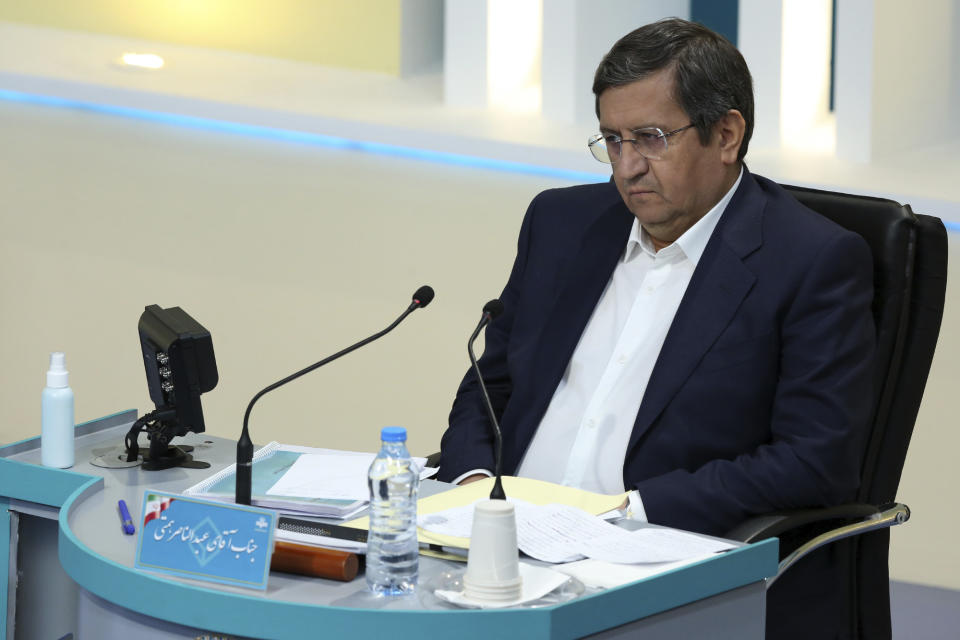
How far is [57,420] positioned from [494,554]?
831 millimetres

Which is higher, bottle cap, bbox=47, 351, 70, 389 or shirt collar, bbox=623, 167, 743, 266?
shirt collar, bbox=623, 167, 743, 266

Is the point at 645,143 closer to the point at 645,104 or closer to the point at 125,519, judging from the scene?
the point at 645,104

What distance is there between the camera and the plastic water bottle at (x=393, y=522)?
1628mm

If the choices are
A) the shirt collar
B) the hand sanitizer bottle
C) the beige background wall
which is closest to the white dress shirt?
the shirt collar

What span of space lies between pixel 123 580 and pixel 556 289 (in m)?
0.97

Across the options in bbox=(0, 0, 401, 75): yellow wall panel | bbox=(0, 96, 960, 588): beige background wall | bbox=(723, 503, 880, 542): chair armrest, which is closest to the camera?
bbox=(723, 503, 880, 542): chair armrest

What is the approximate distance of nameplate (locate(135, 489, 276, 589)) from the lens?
161cm

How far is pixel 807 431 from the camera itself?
2066 millimetres

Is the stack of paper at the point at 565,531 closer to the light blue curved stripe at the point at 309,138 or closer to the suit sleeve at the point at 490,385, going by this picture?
the suit sleeve at the point at 490,385

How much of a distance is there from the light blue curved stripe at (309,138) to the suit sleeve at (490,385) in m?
4.06

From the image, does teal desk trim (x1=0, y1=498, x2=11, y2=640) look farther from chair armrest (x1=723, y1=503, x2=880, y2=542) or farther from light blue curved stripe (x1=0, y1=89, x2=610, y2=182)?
light blue curved stripe (x1=0, y1=89, x2=610, y2=182)

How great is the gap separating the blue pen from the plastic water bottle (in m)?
0.34

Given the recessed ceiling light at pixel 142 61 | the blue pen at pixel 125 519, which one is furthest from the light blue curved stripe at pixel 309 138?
the blue pen at pixel 125 519

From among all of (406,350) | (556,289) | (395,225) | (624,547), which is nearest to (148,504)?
(624,547)
